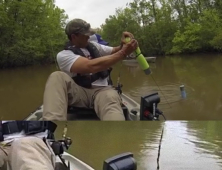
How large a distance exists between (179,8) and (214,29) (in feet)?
11.2

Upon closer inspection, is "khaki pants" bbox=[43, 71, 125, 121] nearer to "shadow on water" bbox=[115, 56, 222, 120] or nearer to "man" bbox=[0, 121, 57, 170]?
"man" bbox=[0, 121, 57, 170]

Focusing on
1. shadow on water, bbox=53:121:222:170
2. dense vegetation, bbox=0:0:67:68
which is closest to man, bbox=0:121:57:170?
shadow on water, bbox=53:121:222:170

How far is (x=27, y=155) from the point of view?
1.50 metres

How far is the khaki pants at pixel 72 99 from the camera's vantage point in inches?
84.3

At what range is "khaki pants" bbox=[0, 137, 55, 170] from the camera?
147cm

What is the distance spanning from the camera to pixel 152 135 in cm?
384

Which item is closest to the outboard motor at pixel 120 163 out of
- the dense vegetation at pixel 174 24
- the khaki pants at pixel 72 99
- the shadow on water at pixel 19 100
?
the khaki pants at pixel 72 99

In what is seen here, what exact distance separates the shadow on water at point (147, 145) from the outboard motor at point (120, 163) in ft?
5.08

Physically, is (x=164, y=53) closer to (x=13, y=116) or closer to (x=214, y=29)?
(x=214, y=29)

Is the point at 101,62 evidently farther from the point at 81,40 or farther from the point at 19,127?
the point at 19,127

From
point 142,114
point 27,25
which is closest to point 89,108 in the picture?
point 142,114

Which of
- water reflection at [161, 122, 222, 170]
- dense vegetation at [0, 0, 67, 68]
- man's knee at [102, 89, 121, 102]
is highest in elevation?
dense vegetation at [0, 0, 67, 68]

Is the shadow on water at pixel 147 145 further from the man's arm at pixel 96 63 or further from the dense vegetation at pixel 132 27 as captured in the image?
the dense vegetation at pixel 132 27

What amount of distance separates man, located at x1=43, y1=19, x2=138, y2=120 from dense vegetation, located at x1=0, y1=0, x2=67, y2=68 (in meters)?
17.9
